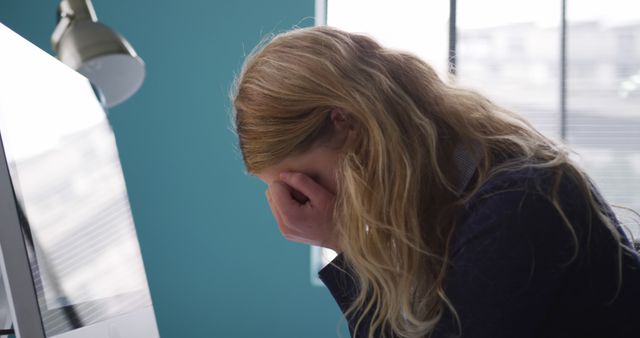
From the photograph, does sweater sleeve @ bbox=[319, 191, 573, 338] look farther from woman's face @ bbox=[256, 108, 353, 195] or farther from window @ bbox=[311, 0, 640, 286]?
window @ bbox=[311, 0, 640, 286]

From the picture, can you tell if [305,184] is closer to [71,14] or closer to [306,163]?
Result: [306,163]

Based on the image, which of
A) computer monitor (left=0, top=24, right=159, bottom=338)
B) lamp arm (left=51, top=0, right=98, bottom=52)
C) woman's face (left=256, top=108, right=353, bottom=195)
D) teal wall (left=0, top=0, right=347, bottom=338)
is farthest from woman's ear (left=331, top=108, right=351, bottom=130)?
teal wall (left=0, top=0, right=347, bottom=338)

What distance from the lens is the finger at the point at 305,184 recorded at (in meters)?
0.86

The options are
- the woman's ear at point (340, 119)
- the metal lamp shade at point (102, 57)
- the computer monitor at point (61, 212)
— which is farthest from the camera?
the metal lamp shade at point (102, 57)

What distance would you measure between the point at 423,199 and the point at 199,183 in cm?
212

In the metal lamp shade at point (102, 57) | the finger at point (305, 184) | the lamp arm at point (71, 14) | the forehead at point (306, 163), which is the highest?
the lamp arm at point (71, 14)

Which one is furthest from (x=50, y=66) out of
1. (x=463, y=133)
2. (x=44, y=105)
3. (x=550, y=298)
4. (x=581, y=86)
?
(x=581, y=86)

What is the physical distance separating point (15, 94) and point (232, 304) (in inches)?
86.4

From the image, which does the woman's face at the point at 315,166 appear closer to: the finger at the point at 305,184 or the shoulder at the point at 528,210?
the finger at the point at 305,184

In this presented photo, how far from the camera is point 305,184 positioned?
2.83 feet

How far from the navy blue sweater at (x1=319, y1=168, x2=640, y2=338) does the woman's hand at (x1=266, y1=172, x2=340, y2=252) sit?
0.18 metres

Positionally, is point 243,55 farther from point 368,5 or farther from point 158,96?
point 368,5

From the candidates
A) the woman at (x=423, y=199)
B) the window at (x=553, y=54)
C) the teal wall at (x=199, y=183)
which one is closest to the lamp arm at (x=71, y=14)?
the woman at (x=423, y=199)

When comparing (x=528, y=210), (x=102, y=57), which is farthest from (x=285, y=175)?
(x=102, y=57)
